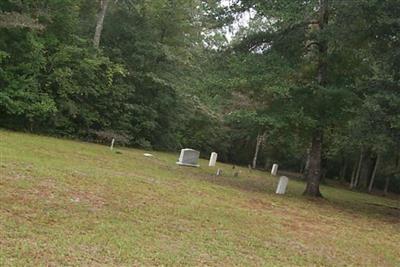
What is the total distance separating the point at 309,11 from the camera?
50.3 feet

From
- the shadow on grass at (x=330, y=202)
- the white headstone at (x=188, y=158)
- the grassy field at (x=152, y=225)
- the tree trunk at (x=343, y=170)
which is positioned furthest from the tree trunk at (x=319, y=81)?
the tree trunk at (x=343, y=170)

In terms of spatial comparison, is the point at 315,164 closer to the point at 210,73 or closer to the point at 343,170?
the point at 210,73

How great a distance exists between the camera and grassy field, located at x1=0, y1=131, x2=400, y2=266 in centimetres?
575

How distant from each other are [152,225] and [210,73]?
981cm

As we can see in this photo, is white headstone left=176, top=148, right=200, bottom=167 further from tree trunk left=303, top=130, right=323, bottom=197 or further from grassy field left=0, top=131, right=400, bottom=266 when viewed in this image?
grassy field left=0, top=131, right=400, bottom=266

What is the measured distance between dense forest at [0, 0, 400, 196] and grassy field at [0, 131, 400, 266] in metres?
3.60

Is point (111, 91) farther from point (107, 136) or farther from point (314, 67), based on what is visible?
Answer: point (314, 67)

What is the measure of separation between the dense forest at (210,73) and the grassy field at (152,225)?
3.60 meters

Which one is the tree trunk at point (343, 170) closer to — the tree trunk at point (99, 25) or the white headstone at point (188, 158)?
the white headstone at point (188, 158)

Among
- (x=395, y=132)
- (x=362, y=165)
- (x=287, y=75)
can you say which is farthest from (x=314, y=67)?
(x=362, y=165)

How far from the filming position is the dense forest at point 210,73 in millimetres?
13625

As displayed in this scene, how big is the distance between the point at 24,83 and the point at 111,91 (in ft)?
20.6

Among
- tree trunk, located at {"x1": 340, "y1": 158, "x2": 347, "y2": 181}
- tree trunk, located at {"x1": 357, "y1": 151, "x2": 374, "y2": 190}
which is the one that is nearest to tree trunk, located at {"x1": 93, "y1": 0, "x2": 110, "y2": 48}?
tree trunk, located at {"x1": 357, "y1": 151, "x2": 374, "y2": 190}

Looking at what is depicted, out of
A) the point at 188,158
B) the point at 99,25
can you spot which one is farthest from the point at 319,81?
the point at 99,25
